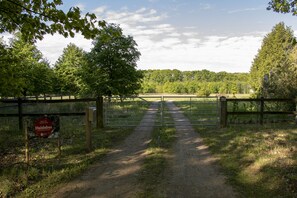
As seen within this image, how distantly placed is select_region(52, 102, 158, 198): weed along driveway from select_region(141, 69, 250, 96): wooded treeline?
205ft

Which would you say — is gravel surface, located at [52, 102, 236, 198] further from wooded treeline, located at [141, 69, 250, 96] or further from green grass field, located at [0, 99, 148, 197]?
wooded treeline, located at [141, 69, 250, 96]

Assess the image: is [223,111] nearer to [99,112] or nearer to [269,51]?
[99,112]

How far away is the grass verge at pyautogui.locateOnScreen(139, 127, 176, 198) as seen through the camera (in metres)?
5.31

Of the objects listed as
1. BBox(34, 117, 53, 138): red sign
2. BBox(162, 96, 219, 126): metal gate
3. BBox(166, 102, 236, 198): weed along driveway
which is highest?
BBox(34, 117, 53, 138): red sign

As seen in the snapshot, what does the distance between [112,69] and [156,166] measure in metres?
19.2

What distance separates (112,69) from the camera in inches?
991

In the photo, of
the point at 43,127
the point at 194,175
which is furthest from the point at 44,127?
the point at 194,175

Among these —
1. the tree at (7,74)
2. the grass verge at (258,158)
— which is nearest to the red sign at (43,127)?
the tree at (7,74)

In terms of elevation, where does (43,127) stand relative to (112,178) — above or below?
above

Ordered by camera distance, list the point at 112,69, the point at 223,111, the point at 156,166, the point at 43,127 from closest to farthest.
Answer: the point at 156,166 < the point at 43,127 < the point at 223,111 < the point at 112,69

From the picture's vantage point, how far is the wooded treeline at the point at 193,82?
8360cm

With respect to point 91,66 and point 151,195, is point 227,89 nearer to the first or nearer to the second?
point 91,66

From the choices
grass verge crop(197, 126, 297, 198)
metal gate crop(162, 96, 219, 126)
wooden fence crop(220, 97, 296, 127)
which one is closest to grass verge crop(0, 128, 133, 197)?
grass verge crop(197, 126, 297, 198)

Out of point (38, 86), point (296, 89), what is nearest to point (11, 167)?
point (296, 89)
